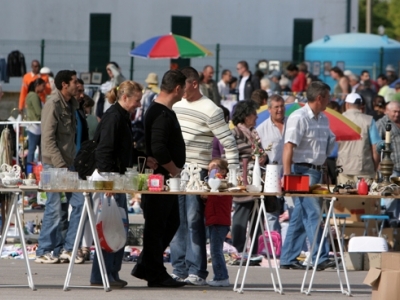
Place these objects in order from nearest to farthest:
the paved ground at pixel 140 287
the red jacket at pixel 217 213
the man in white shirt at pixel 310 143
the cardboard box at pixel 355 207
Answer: the paved ground at pixel 140 287
the red jacket at pixel 217 213
the man in white shirt at pixel 310 143
the cardboard box at pixel 355 207

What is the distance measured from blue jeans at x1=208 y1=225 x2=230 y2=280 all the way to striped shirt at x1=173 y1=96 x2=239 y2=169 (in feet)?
2.02

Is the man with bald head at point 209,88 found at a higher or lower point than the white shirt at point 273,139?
higher

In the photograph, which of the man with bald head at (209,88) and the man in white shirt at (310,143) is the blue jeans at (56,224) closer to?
the man in white shirt at (310,143)

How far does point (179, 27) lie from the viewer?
133 ft

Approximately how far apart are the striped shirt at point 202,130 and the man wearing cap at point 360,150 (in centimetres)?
460

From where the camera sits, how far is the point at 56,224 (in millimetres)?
12320

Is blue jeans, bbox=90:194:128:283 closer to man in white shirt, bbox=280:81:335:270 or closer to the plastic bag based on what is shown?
the plastic bag

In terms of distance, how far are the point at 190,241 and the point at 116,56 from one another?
26215 mm

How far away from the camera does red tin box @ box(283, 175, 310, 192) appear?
33.0ft

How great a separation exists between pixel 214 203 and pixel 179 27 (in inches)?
1182

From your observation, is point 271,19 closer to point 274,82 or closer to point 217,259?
point 274,82

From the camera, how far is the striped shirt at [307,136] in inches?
466

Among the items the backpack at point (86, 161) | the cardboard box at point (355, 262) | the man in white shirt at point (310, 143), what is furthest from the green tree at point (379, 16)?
the backpack at point (86, 161)

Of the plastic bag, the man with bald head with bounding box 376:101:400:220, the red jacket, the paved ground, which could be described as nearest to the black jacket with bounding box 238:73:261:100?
the man with bald head with bounding box 376:101:400:220
